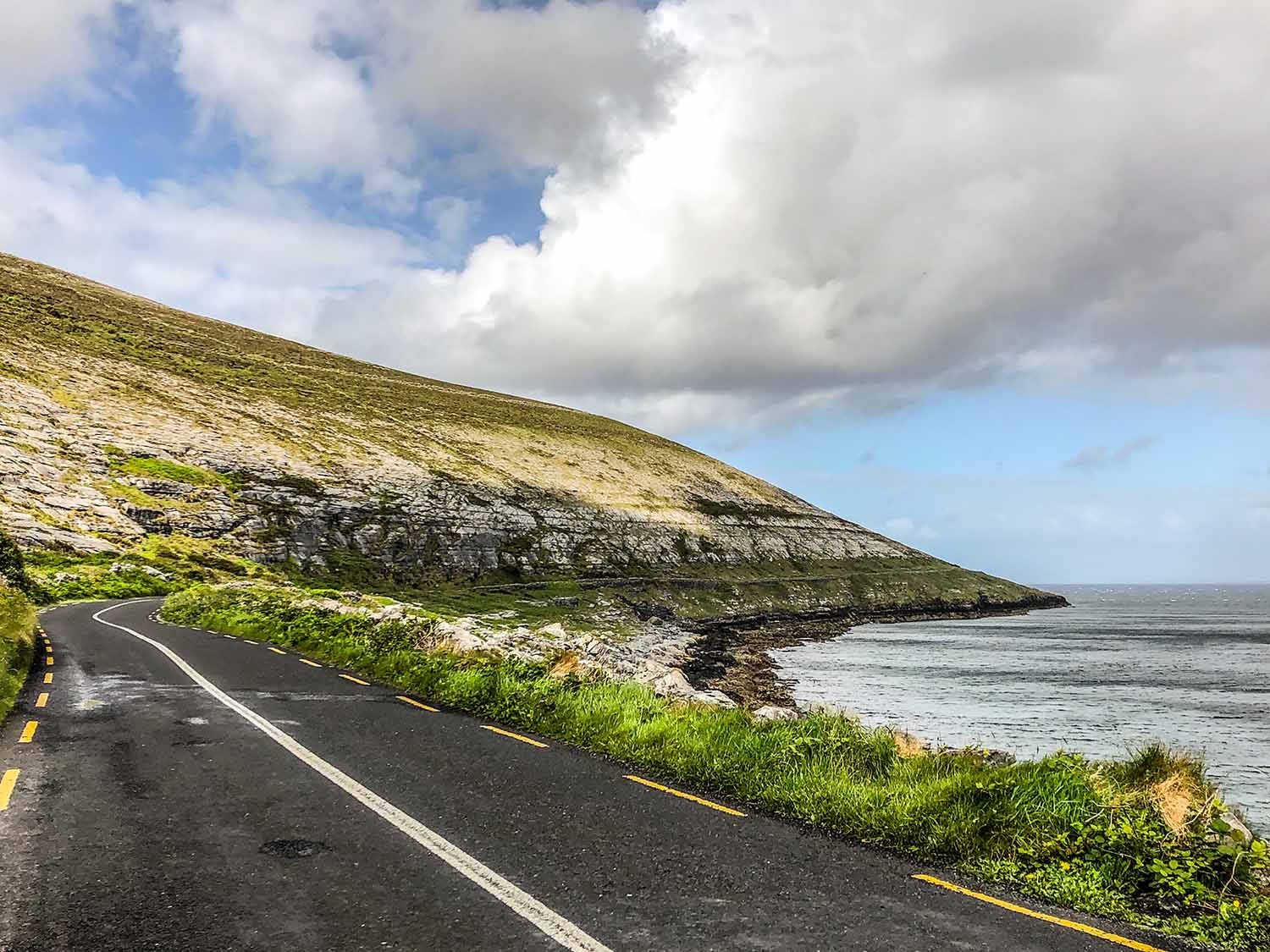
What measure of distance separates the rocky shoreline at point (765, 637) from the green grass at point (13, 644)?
53.0 ft

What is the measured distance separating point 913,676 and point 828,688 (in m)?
9.07

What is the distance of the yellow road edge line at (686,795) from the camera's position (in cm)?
977

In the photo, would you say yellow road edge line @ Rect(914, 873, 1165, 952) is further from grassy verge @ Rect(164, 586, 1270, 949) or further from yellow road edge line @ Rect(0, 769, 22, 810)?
yellow road edge line @ Rect(0, 769, 22, 810)

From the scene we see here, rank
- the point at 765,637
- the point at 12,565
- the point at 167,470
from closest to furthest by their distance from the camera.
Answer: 1. the point at 12,565
2. the point at 167,470
3. the point at 765,637

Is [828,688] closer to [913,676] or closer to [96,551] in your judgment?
[913,676]

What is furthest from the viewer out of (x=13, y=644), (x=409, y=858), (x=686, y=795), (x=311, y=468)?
(x=311, y=468)

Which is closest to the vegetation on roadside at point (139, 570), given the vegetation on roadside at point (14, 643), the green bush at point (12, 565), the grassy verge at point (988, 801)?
the green bush at point (12, 565)

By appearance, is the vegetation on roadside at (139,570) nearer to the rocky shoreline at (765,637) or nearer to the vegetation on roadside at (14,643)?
the vegetation on roadside at (14,643)

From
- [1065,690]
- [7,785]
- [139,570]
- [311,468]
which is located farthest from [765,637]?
[7,785]

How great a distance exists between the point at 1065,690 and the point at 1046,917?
49.0 metres

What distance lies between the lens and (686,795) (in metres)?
10.4

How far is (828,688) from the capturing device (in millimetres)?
47500

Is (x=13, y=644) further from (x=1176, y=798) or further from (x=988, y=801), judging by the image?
(x=1176, y=798)

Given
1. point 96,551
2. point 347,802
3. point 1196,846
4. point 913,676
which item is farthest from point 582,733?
point 96,551
